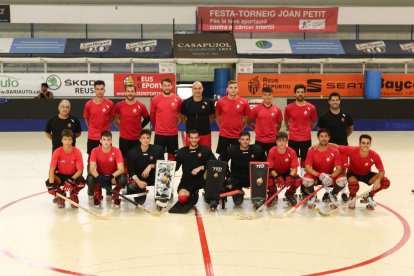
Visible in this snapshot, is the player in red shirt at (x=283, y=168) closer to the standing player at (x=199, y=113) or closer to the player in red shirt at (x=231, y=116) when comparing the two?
the player in red shirt at (x=231, y=116)

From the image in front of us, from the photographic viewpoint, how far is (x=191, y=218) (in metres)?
6.47

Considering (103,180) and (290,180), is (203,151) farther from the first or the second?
(103,180)

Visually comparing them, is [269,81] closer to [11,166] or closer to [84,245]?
[11,166]

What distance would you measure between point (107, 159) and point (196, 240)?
2073 millimetres

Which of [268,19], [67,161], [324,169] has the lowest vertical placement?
[324,169]

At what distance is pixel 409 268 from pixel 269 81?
1118 centimetres

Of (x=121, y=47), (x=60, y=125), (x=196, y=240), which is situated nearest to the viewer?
(x=196, y=240)

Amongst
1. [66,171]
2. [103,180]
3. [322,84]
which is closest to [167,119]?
[103,180]

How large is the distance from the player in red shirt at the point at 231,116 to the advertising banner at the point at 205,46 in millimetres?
8095

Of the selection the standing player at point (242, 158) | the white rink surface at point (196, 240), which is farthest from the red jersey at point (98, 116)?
the standing player at point (242, 158)

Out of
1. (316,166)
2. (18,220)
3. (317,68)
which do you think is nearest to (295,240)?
(316,166)

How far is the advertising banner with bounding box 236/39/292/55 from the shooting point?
66.0ft

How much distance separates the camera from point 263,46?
66.8 feet

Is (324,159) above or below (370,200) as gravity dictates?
above
